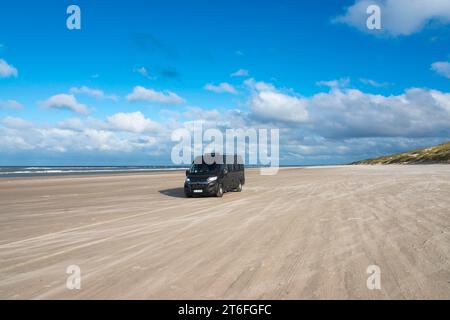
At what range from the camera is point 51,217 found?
459 inches

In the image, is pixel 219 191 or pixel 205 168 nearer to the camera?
pixel 219 191

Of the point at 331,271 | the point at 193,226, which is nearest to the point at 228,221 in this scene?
the point at 193,226

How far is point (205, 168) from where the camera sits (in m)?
18.6

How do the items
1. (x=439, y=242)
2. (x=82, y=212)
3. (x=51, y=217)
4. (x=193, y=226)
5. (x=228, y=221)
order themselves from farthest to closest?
(x=82, y=212), (x=51, y=217), (x=228, y=221), (x=193, y=226), (x=439, y=242)

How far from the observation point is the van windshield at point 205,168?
18391 mm

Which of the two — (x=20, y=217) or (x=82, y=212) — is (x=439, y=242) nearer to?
(x=82, y=212)

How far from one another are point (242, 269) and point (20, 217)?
32.4ft

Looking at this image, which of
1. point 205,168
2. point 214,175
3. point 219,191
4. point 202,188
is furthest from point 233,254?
point 205,168

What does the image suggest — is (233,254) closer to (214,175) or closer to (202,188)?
(202,188)

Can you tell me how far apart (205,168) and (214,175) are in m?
1.15

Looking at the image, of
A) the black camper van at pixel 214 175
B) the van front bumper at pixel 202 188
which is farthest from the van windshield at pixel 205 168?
the van front bumper at pixel 202 188

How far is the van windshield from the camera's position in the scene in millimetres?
18391

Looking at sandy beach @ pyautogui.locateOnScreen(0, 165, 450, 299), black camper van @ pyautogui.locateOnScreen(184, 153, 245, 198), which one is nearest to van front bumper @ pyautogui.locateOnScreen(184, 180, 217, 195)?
black camper van @ pyautogui.locateOnScreen(184, 153, 245, 198)

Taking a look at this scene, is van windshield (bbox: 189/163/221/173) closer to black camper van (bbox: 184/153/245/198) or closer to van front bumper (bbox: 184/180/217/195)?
black camper van (bbox: 184/153/245/198)
